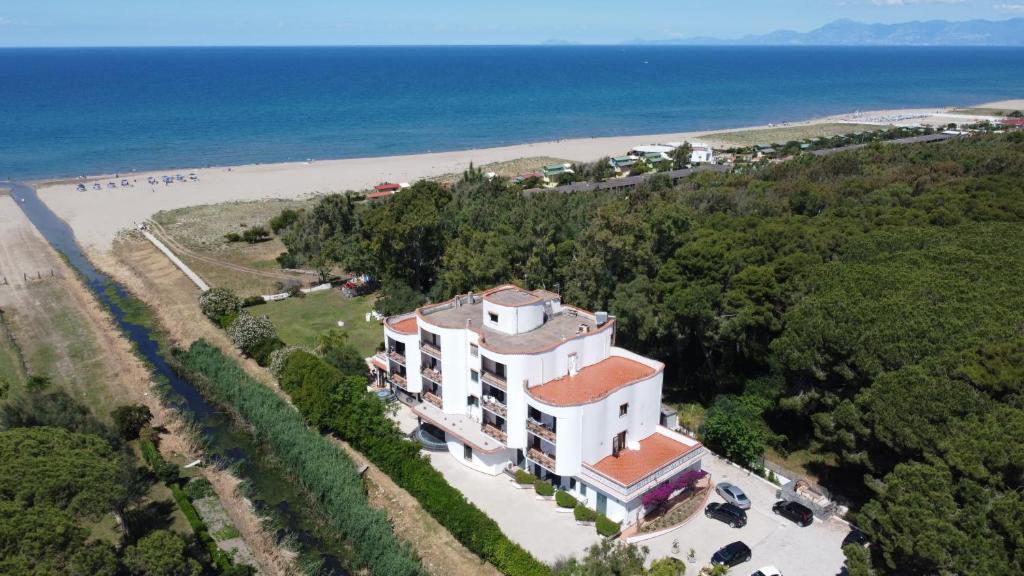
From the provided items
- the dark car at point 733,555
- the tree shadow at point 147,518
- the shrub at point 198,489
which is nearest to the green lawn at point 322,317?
the shrub at point 198,489

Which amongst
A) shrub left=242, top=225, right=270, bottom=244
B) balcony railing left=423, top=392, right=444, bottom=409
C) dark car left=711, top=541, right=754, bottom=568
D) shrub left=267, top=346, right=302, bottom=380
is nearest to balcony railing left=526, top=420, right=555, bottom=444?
balcony railing left=423, top=392, right=444, bottom=409

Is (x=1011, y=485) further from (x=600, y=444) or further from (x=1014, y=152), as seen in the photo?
(x=1014, y=152)

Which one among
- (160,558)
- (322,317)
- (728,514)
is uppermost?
(160,558)

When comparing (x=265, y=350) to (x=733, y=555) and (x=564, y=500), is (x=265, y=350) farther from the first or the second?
(x=733, y=555)

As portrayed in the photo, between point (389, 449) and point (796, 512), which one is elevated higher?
point (389, 449)

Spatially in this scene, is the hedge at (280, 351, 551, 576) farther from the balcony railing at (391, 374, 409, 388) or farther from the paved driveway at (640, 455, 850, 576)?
the paved driveway at (640, 455, 850, 576)

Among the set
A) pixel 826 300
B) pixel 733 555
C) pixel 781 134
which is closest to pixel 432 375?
pixel 733 555

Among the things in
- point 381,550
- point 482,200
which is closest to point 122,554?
point 381,550
